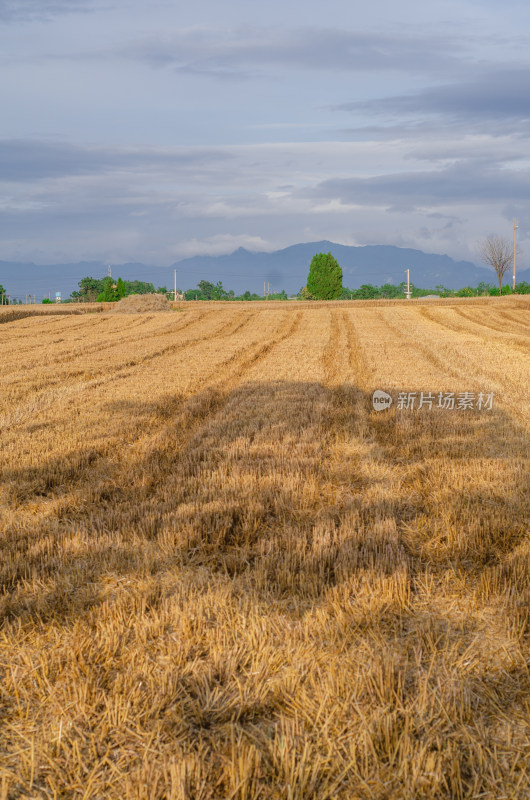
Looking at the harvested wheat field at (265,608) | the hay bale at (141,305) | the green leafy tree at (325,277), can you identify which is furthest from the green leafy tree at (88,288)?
the harvested wheat field at (265,608)

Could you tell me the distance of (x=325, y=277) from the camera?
10075 centimetres

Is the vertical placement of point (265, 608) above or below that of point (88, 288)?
below

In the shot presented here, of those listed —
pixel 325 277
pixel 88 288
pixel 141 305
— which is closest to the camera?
pixel 141 305

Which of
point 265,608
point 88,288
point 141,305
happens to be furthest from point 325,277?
point 265,608

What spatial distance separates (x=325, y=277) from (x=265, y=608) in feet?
326

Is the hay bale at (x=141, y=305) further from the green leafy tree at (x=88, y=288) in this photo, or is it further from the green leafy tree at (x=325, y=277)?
the green leafy tree at (x=88, y=288)

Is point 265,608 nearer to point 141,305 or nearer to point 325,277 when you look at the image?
A: point 141,305

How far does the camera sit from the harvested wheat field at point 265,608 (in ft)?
8.87

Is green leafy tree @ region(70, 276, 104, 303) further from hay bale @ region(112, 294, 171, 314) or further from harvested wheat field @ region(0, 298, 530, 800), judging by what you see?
harvested wheat field @ region(0, 298, 530, 800)

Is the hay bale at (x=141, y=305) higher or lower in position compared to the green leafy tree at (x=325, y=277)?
lower

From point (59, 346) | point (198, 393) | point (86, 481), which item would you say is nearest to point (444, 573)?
point (86, 481)

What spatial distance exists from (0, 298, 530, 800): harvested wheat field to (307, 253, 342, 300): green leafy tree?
3662 inches

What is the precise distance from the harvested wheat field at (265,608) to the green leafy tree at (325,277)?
93016 millimetres

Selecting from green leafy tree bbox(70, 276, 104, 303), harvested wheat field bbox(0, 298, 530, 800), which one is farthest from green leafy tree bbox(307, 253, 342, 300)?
harvested wheat field bbox(0, 298, 530, 800)
